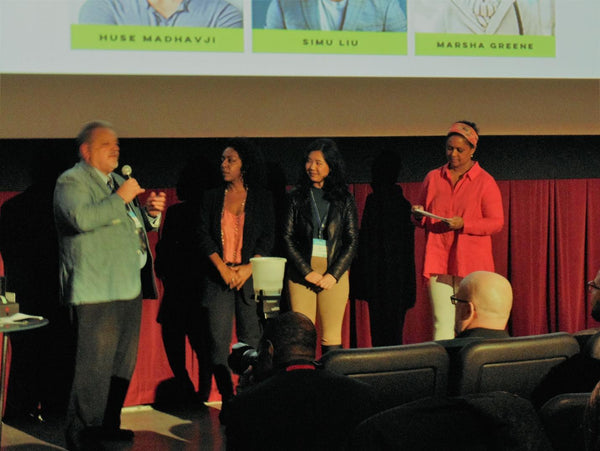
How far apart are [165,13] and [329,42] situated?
83 centimetres

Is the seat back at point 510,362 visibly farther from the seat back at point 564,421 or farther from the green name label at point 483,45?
the green name label at point 483,45

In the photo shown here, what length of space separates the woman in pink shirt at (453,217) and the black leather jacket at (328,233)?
0.36 m

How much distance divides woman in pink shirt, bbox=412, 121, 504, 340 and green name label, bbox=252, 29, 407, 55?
53 centimetres

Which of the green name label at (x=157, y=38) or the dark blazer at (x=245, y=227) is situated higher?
the green name label at (x=157, y=38)

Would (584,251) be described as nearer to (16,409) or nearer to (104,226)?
(104,226)

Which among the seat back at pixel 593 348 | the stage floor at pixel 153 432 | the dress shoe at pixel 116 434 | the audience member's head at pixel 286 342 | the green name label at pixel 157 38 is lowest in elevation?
the stage floor at pixel 153 432

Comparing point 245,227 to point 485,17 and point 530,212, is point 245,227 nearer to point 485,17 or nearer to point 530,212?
point 485,17

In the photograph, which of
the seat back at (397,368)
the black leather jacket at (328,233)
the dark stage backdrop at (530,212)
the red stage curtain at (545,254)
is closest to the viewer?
the seat back at (397,368)

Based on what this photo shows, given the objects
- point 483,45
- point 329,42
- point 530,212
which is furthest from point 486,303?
point 530,212

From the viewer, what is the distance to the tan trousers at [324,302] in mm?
4023

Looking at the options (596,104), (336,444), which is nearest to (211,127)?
(596,104)

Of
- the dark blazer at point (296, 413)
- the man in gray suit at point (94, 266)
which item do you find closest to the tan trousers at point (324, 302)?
the man in gray suit at point (94, 266)

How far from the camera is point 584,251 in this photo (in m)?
5.02

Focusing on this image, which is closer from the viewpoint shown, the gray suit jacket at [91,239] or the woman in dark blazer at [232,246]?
the gray suit jacket at [91,239]
